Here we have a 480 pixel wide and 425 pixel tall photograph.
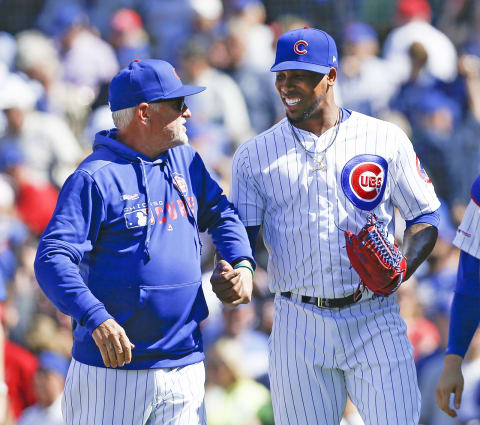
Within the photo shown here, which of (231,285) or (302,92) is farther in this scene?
(302,92)

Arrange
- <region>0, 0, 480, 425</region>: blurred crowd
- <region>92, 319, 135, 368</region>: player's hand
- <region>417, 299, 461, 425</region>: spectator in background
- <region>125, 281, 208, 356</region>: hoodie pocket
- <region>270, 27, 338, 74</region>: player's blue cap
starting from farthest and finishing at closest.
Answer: <region>0, 0, 480, 425</region>: blurred crowd < <region>417, 299, 461, 425</region>: spectator in background < <region>270, 27, 338, 74</region>: player's blue cap < <region>125, 281, 208, 356</region>: hoodie pocket < <region>92, 319, 135, 368</region>: player's hand

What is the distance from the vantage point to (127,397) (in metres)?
3.92

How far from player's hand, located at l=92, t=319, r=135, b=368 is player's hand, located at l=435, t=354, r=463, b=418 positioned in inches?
59.5

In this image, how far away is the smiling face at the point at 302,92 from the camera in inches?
169

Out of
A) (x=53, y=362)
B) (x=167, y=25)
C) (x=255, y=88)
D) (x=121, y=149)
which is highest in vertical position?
(x=167, y=25)

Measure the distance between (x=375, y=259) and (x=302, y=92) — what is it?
79cm

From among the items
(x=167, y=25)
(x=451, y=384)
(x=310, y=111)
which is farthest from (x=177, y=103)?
(x=167, y=25)

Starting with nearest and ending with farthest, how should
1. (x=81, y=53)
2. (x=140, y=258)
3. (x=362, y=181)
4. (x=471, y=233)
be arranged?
(x=140, y=258), (x=362, y=181), (x=471, y=233), (x=81, y=53)

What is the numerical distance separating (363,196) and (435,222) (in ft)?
1.22

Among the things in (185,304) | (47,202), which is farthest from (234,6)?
(185,304)

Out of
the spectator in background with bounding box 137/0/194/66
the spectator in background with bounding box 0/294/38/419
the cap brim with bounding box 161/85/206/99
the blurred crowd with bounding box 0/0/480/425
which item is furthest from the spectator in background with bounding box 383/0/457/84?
the cap brim with bounding box 161/85/206/99

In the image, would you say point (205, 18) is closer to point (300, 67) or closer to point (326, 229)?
point (300, 67)

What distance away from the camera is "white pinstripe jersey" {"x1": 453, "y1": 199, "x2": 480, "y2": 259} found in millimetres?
4316

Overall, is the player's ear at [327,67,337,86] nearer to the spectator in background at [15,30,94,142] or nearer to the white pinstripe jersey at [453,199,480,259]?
the white pinstripe jersey at [453,199,480,259]
